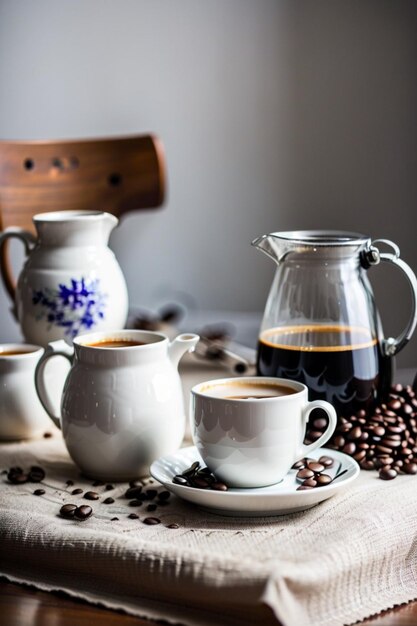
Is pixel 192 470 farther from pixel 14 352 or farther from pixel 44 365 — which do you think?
pixel 14 352

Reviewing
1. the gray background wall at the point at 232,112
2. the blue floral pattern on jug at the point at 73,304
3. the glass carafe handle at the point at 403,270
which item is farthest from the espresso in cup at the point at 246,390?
the gray background wall at the point at 232,112

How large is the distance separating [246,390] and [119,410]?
0.14 metres

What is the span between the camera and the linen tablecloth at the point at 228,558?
0.67 metres

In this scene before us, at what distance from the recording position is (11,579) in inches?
30.3

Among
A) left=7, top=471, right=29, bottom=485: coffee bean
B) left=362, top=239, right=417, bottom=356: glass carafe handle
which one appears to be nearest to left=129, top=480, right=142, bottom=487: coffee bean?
left=7, top=471, right=29, bottom=485: coffee bean

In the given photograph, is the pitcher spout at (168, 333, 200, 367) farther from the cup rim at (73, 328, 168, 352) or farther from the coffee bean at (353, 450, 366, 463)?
the coffee bean at (353, 450, 366, 463)

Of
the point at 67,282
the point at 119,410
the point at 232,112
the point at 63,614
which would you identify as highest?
the point at 232,112

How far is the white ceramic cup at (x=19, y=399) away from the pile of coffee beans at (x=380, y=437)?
37 cm

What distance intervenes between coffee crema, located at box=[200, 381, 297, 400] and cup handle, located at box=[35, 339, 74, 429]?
0.20m

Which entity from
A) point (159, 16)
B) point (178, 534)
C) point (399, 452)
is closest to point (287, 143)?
point (159, 16)

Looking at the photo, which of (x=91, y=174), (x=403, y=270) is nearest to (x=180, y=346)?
(x=403, y=270)

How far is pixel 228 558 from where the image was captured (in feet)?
2.29

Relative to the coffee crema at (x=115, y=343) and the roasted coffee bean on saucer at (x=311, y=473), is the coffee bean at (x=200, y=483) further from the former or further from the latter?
the coffee crema at (x=115, y=343)

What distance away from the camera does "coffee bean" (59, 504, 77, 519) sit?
847mm
